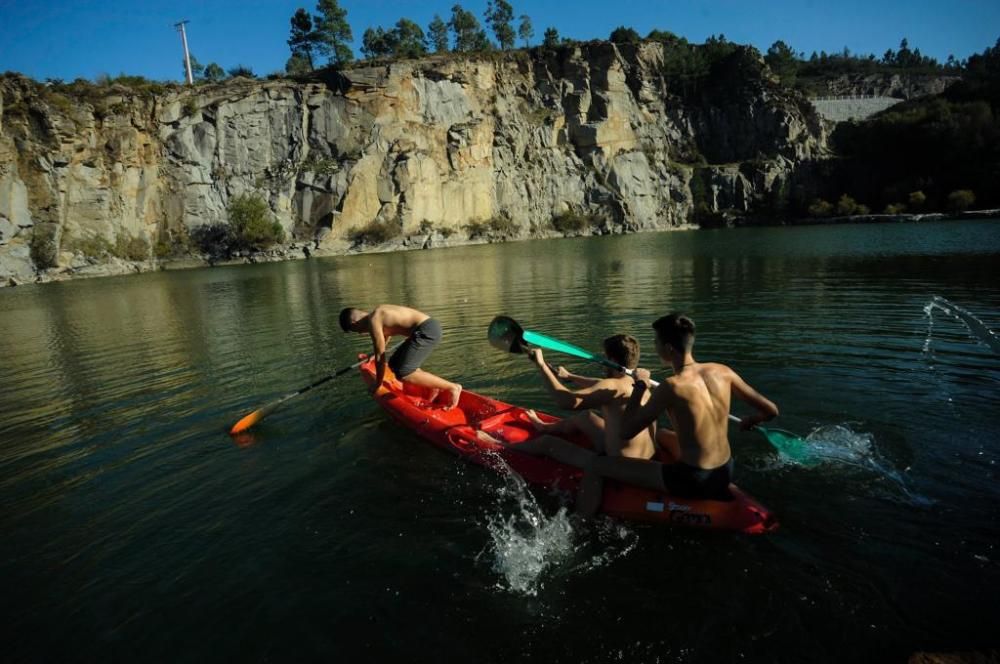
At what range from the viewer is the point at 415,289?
23797 mm

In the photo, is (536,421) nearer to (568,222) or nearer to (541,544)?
(541,544)

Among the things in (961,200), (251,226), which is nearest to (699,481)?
(251,226)

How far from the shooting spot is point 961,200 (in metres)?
61.5

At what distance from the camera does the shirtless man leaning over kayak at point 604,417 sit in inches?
198

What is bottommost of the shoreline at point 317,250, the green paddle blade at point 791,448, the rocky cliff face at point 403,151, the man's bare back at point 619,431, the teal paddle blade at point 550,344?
the green paddle blade at point 791,448

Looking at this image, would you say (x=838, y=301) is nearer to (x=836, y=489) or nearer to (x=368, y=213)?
(x=836, y=489)

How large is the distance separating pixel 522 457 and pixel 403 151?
61103 millimetres

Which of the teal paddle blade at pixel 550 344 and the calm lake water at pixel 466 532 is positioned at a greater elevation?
the teal paddle blade at pixel 550 344

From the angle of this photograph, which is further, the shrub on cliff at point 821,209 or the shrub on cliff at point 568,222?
the shrub on cliff at point 821,209

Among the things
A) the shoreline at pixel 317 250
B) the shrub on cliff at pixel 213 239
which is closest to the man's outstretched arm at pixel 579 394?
the shoreline at pixel 317 250

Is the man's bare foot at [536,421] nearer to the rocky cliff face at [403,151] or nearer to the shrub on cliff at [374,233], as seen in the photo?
the rocky cliff face at [403,151]

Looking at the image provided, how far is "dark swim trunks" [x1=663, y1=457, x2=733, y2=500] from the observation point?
450cm

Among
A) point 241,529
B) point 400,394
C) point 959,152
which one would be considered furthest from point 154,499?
point 959,152

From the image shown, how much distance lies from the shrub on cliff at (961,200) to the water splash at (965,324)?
6373 cm
